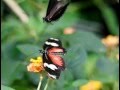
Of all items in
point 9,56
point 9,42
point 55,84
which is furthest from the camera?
point 9,42

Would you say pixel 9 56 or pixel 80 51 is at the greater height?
pixel 80 51

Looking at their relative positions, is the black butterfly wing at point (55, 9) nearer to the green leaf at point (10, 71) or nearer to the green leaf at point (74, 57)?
the green leaf at point (74, 57)

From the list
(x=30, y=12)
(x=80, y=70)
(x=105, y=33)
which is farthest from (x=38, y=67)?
(x=105, y=33)

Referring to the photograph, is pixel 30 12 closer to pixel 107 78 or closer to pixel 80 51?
pixel 107 78

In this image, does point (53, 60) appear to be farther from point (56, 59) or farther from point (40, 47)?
point (40, 47)

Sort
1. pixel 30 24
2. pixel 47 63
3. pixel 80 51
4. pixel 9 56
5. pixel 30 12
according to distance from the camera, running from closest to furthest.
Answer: pixel 47 63
pixel 80 51
pixel 9 56
pixel 30 24
pixel 30 12

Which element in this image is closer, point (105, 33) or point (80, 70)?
point (80, 70)

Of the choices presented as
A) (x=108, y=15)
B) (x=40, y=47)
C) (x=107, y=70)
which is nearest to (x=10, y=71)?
(x=40, y=47)

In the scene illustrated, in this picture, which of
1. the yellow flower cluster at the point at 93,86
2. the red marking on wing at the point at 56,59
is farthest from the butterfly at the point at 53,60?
the yellow flower cluster at the point at 93,86

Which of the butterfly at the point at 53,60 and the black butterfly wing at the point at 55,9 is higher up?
the black butterfly wing at the point at 55,9

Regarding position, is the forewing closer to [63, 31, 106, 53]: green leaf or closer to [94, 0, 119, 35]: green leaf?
[63, 31, 106, 53]: green leaf
